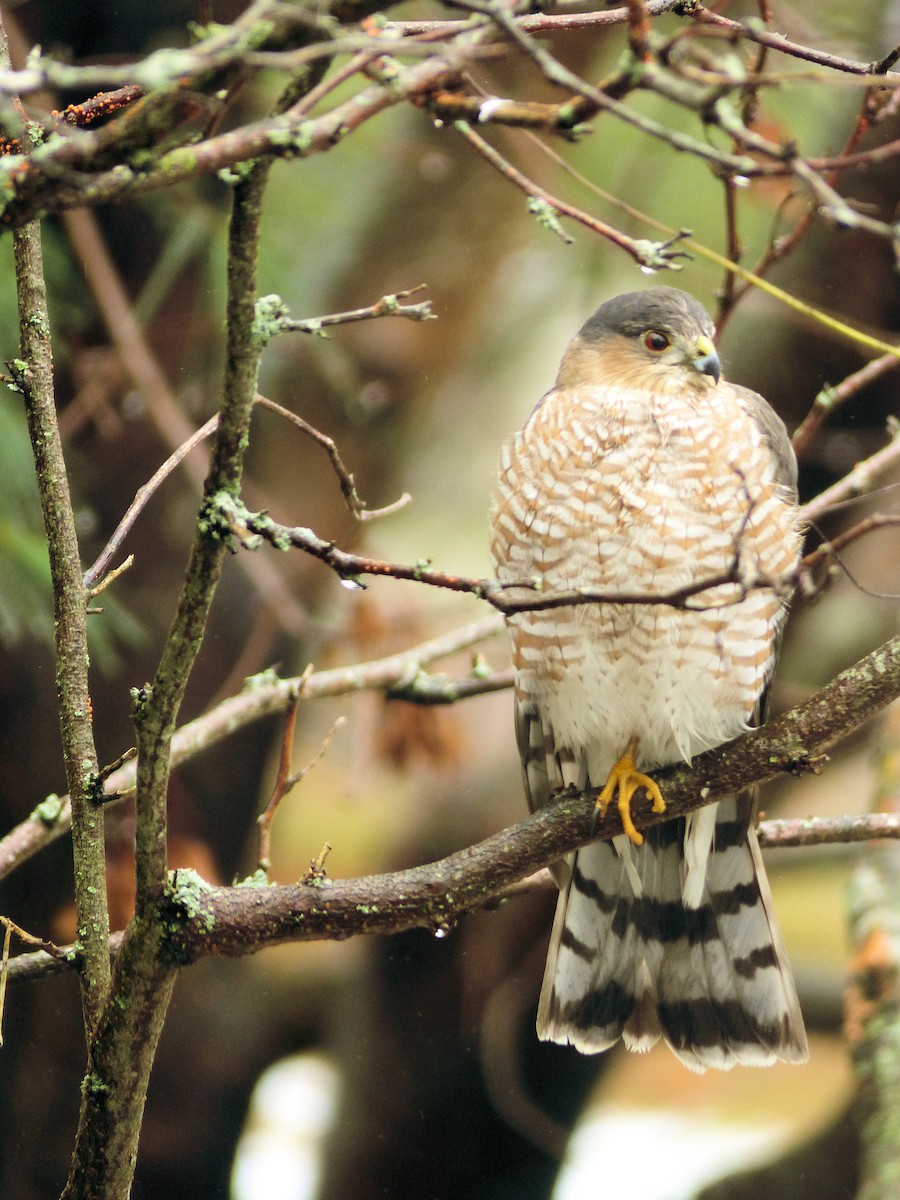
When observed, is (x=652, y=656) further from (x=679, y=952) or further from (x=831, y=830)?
(x=679, y=952)

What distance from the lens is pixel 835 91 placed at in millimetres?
3463

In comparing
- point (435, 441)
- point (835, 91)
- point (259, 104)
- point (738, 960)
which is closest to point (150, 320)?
point (259, 104)

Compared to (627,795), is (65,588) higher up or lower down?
higher up

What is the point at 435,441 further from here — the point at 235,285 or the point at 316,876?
the point at 235,285

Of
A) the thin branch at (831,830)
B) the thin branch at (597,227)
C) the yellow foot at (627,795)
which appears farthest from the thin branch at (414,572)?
the thin branch at (831,830)

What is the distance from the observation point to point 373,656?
10.6 ft

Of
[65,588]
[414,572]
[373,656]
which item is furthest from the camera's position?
[373,656]

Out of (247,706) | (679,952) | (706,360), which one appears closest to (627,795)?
(679,952)

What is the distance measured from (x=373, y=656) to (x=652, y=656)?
1.18m

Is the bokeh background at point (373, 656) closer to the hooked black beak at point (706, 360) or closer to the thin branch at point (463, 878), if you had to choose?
the hooked black beak at point (706, 360)

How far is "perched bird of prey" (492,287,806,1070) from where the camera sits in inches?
83.7

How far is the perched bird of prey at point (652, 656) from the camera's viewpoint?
6.97 ft

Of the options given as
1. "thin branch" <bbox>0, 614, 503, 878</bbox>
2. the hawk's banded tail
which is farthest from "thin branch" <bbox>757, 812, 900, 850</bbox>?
"thin branch" <bbox>0, 614, 503, 878</bbox>

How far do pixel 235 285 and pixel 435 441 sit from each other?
108 inches
